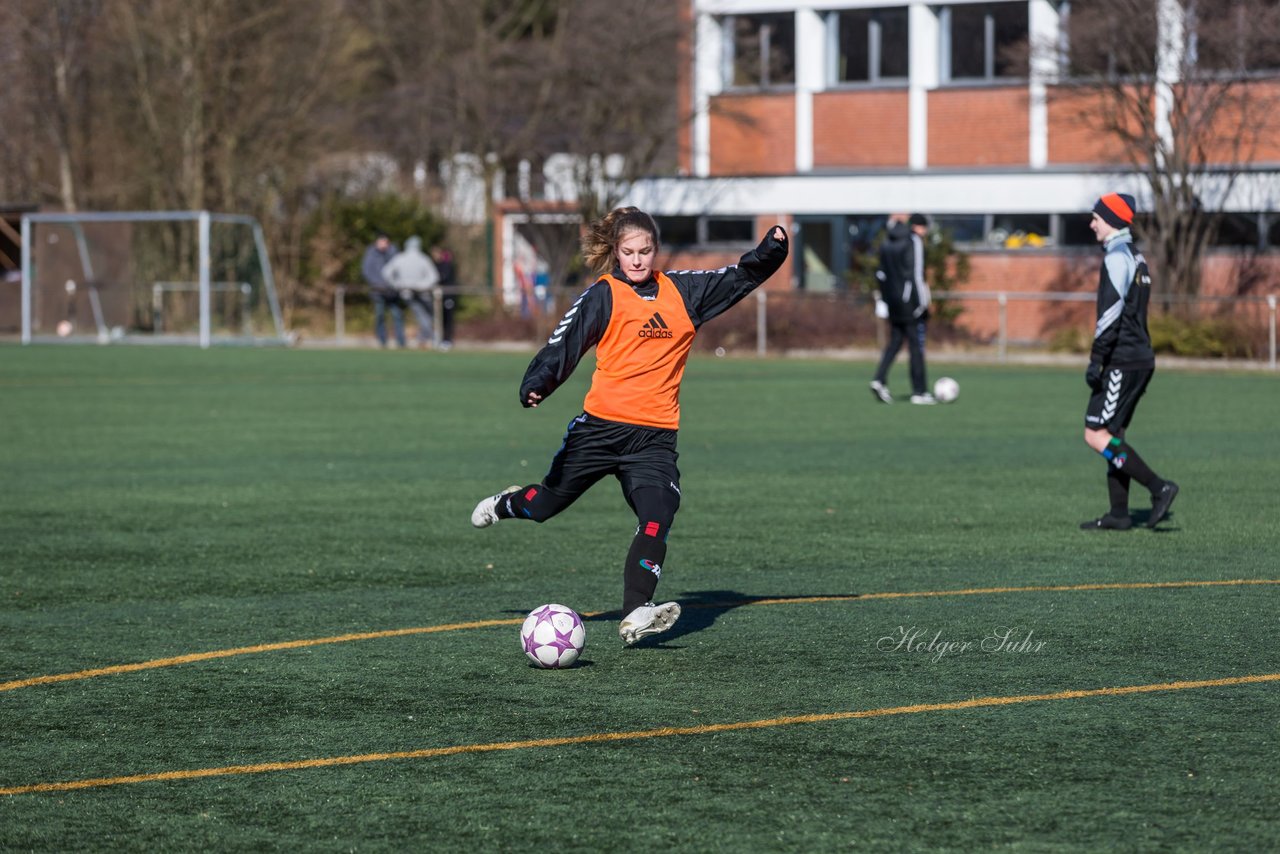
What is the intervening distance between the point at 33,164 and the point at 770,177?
720 inches

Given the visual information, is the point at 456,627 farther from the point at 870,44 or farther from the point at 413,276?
the point at 870,44

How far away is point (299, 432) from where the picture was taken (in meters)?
18.9

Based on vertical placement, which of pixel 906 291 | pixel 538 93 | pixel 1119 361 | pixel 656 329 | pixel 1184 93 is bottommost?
pixel 1119 361

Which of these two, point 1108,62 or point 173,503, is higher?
point 1108,62

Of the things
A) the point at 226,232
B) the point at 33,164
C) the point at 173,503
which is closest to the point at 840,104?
the point at 226,232

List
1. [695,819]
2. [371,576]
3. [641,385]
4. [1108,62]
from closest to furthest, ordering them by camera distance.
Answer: [695,819] < [641,385] < [371,576] < [1108,62]

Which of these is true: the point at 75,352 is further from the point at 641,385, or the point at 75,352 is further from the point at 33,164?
the point at 641,385

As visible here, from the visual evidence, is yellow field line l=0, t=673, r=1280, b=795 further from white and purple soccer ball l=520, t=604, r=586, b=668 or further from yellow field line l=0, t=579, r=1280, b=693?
yellow field line l=0, t=579, r=1280, b=693

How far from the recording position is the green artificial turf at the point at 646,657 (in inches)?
213

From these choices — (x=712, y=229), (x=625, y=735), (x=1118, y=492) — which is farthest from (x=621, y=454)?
(x=712, y=229)

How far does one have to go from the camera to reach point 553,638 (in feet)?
24.2

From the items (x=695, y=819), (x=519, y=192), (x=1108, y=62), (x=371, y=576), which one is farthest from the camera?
(x=519, y=192)

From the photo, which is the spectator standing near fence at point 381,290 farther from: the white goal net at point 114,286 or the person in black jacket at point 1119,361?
the person in black jacket at point 1119,361

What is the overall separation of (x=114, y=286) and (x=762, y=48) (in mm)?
14411
